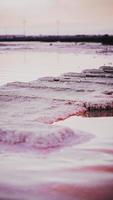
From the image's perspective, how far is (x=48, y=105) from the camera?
199 inches

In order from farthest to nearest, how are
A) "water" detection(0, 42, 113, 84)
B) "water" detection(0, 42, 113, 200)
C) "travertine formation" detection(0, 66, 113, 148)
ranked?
"water" detection(0, 42, 113, 84)
"travertine formation" detection(0, 66, 113, 148)
"water" detection(0, 42, 113, 200)

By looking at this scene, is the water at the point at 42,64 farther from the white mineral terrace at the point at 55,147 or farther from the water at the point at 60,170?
the water at the point at 60,170

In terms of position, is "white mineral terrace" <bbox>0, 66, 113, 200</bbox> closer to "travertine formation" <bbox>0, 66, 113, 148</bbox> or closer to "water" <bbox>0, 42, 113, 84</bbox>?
"travertine formation" <bbox>0, 66, 113, 148</bbox>

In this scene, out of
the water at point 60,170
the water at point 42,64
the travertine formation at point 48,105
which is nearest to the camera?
the water at point 60,170

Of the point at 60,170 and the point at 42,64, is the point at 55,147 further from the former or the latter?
the point at 42,64

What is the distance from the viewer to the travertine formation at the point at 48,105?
3.52 m

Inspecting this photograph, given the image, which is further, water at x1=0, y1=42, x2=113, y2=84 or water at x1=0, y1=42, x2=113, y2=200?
water at x1=0, y1=42, x2=113, y2=84

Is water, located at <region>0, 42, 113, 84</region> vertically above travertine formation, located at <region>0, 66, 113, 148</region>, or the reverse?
water, located at <region>0, 42, 113, 84</region>

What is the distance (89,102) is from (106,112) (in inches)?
15.5

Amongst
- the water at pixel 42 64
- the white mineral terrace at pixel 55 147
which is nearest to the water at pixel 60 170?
the white mineral terrace at pixel 55 147

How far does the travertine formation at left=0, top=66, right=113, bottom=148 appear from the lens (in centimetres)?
352

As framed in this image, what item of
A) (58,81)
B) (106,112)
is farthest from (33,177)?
(58,81)

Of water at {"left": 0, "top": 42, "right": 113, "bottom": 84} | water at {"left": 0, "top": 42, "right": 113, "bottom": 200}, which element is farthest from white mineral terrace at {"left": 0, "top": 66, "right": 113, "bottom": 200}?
water at {"left": 0, "top": 42, "right": 113, "bottom": 84}

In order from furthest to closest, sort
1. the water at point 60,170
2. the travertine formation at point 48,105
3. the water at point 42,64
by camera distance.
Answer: the water at point 42,64, the travertine formation at point 48,105, the water at point 60,170
